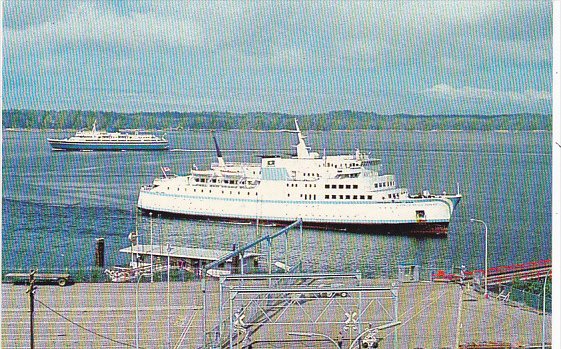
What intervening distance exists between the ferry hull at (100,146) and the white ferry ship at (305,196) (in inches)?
21.8

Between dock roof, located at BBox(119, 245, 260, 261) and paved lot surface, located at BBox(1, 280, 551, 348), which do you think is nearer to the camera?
paved lot surface, located at BBox(1, 280, 551, 348)

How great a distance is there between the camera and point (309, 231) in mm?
7867

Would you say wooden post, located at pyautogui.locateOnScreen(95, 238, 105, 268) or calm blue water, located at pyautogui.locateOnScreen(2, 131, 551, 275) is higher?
calm blue water, located at pyautogui.locateOnScreen(2, 131, 551, 275)

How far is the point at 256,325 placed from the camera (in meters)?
3.38

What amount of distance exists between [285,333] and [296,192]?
4987 millimetres

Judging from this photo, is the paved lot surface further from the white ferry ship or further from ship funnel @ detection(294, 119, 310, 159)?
ship funnel @ detection(294, 119, 310, 159)

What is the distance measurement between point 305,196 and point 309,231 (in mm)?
428

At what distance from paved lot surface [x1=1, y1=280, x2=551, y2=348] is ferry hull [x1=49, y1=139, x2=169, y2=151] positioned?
4.13 m

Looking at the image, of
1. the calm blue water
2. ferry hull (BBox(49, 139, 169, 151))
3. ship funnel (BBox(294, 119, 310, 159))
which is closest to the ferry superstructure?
ferry hull (BBox(49, 139, 169, 151))

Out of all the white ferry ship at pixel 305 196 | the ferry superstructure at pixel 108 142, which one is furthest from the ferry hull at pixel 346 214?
the ferry superstructure at pixel 108 142

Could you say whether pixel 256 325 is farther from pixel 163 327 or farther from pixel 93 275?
pixel 93 275

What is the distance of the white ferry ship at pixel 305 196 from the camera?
797 cm

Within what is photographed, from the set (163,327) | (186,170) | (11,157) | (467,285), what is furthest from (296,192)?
(163,327)

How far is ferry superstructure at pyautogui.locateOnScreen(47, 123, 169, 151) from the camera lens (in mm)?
8508
